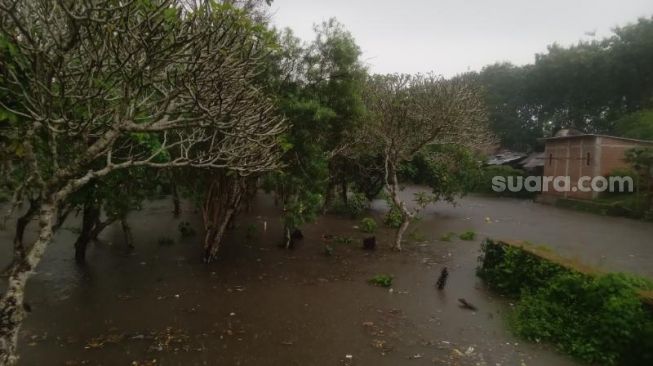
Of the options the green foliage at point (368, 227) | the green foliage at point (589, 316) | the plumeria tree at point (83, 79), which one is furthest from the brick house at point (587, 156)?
the plumeria tree at point (83, 79)

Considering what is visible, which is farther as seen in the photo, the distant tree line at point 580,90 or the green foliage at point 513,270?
the distant tree line at point 580,90

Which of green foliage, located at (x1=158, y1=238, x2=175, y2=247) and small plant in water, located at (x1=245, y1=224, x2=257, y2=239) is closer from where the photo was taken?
green foliage, located at (x1=158, y1=238, x2=175, y2=247)

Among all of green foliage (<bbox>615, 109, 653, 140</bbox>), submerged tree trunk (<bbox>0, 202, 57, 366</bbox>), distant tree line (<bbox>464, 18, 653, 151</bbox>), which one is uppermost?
→ distant tree line (<bbox>464, 18, 653, 151</bbox>)

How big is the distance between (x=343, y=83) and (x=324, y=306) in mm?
5700

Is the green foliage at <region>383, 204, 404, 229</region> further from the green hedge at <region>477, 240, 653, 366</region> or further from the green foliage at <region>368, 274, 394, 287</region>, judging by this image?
the green hedge at <region>477, 240, 653, 366</region>

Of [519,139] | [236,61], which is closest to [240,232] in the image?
[236,61]

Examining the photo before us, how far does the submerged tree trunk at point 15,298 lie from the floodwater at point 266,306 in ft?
5.24

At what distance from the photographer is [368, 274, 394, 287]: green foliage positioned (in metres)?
9.25

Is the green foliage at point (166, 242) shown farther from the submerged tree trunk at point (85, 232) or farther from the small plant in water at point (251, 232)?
the small plant in water at point (251, 232)

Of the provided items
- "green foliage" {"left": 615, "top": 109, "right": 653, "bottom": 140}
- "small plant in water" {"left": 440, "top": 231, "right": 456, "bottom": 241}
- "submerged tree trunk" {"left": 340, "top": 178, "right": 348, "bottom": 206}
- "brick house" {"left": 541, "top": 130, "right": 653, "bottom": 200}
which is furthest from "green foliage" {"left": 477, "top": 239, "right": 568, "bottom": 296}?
"green foliage" {"left": 615, "top": 109, "right": 653, "bottom": 140}

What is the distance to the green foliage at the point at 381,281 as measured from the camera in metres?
9.25

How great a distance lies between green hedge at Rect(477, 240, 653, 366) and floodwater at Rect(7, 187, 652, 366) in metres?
0.36

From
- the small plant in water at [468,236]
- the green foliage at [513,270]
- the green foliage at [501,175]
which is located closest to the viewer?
the green foliage at [513,270]

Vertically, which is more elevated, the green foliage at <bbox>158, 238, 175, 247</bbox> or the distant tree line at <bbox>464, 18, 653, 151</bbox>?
the distant tree line at <bbox>464, 18, 653, 151</bbox>
